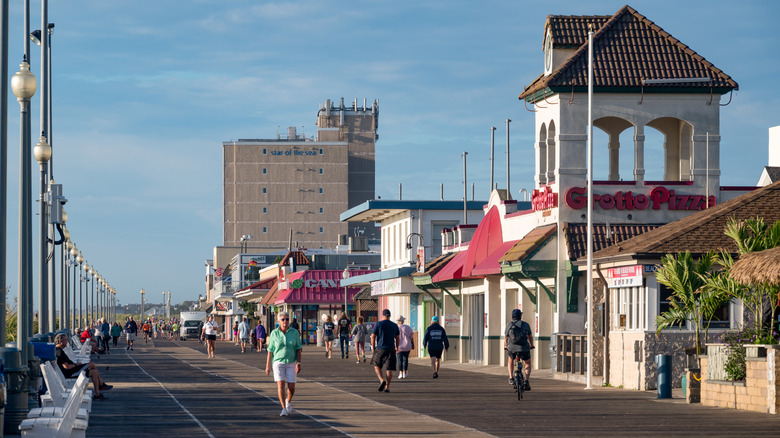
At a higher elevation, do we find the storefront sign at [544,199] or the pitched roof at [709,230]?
the storefront sign at [544,199]

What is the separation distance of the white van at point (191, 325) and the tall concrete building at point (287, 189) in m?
47.5

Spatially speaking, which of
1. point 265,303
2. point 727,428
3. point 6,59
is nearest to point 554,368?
point 727,428

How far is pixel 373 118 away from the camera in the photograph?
15812cm

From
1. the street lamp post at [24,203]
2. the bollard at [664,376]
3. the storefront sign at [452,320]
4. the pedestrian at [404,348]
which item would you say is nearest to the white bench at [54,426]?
the street lamp post at [24,203]

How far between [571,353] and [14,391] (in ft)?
56.4

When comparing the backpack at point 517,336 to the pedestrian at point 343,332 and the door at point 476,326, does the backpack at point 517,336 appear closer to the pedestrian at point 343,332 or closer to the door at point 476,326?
the door at point 476,326

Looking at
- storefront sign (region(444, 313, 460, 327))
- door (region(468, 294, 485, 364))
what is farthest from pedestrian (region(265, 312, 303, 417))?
storefront sign (region(444, 313, 460, 327))

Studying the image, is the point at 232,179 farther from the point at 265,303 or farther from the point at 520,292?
the point at 520,292

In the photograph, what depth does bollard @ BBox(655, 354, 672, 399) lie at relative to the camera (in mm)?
23922

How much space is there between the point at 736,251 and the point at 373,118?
133076 mm

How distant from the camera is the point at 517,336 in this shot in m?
24.5

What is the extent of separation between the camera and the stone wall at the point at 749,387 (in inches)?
778

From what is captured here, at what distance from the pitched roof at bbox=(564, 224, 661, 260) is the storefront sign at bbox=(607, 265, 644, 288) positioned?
9.51ft

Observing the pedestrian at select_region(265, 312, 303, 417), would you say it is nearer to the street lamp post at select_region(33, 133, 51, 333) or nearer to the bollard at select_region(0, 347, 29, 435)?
the bollard at select_region(0, 347, 29, 435)
